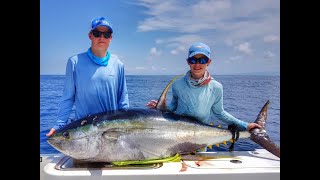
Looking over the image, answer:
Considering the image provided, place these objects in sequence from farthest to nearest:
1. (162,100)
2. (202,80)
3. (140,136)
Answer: (202,80)
(162,100)
(140,136)

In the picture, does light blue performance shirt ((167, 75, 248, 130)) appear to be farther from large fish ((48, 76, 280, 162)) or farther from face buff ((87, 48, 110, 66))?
face buff ((87, 48, 110, 66))

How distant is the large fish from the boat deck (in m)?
0.11

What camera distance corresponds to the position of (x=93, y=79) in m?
2.67

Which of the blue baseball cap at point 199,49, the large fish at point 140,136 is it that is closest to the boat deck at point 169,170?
the large fish at point 140,136

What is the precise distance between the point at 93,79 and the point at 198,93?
3.34ft

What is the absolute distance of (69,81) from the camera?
2.69 metres

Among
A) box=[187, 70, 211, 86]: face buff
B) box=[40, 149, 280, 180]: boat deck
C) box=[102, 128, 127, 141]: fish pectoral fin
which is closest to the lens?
box=[40, 149, 280, 180]: boat deck

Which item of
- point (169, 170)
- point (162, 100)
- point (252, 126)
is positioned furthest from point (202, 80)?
point (169, 170)

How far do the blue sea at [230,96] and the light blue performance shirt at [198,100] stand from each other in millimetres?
71

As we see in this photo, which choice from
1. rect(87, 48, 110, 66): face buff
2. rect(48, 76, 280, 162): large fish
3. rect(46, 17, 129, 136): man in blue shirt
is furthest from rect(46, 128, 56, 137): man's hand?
rect(87, 48, 110, 66): face buff

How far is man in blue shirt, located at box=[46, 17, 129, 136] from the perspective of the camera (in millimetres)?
2674

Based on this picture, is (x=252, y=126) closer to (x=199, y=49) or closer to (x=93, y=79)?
(x=199, y=49)

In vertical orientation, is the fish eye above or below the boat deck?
above

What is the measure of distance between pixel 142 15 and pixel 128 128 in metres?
1.12
